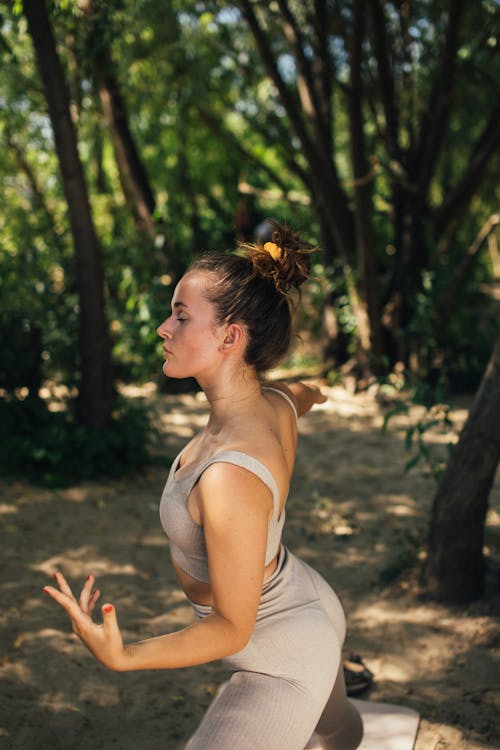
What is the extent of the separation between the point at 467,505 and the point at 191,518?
7.22 ft

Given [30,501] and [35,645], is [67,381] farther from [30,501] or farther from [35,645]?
Result: [35,645]

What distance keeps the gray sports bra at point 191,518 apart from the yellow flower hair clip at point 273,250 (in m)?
0.59

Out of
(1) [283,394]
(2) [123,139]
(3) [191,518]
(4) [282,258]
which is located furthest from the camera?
(2) [123,139]

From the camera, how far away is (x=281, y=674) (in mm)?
1993

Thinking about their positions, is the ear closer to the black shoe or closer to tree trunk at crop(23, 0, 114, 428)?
the black shoe

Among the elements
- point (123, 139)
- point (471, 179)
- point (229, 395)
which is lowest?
point (229, 395)

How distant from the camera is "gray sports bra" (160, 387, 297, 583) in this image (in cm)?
182

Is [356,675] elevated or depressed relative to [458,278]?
depressed

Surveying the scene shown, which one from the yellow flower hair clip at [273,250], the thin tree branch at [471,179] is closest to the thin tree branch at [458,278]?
the thin tree branch at [471,179]

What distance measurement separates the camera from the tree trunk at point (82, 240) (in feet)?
17.7

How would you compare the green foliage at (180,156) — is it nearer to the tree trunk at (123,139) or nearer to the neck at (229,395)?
the tree trunk at (123,139)

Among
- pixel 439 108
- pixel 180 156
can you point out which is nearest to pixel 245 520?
pixel 439 108

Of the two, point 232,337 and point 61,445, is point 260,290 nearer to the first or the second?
point 232,337

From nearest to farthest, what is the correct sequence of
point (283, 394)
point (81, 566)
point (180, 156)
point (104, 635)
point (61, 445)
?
point (104, 635) < point (283, 394) < point (81, 566) < point (61, 445) < point (180, 156)
